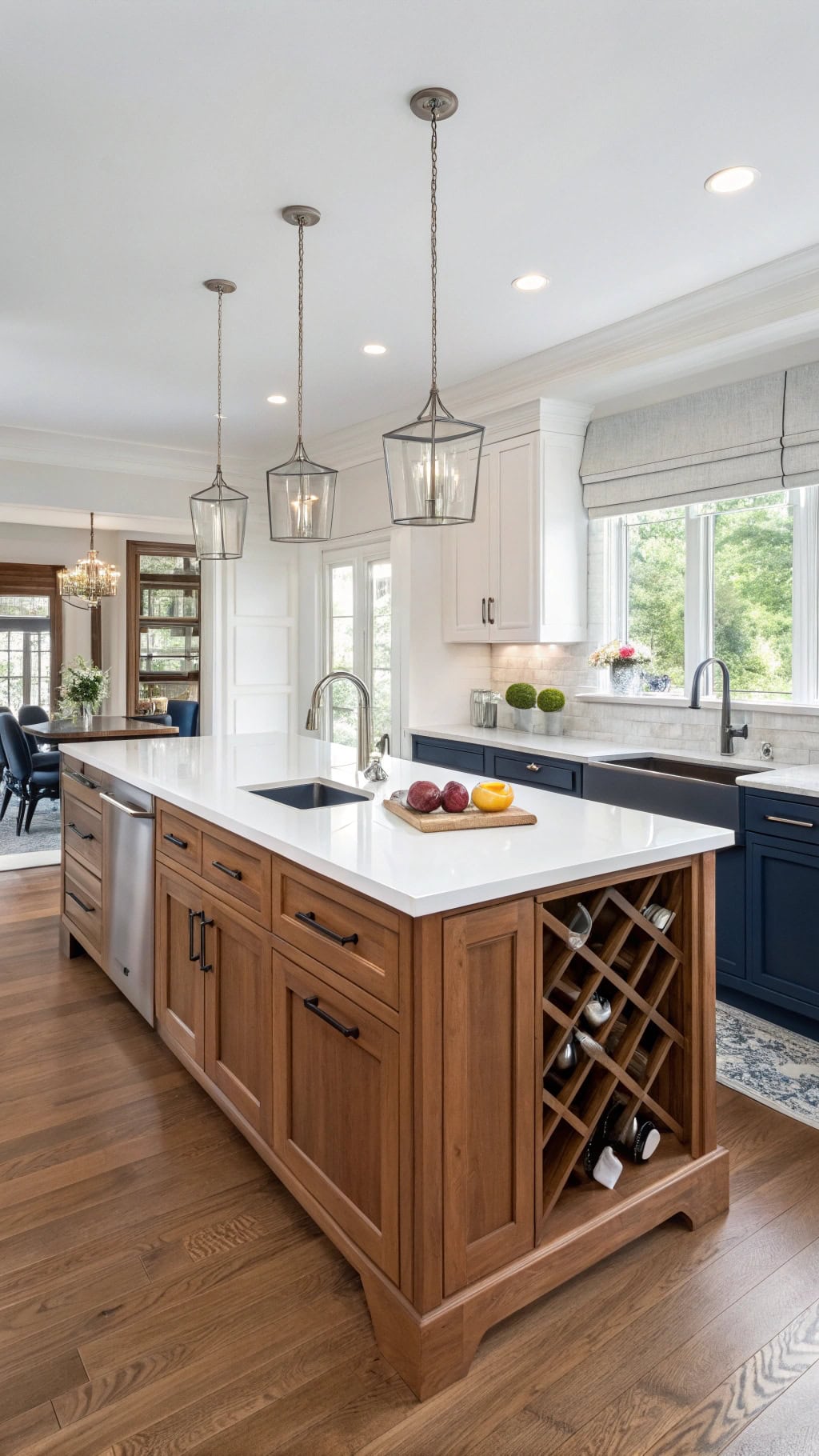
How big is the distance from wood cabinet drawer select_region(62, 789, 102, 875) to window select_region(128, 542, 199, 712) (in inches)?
208

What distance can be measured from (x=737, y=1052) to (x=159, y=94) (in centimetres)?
332

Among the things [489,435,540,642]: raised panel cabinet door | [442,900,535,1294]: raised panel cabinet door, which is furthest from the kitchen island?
[489,435,540,642]: raised panel cabinet door

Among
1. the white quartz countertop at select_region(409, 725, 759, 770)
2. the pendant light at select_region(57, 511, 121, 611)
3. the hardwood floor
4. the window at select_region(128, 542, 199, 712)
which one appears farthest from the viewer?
the window at select_region(128, 542, 199, 712)

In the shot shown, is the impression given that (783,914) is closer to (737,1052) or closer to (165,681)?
(737,1052)

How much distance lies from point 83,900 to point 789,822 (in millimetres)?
2747

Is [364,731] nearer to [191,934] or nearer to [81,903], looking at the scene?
[191,934]

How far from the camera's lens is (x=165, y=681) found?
29.8 feet

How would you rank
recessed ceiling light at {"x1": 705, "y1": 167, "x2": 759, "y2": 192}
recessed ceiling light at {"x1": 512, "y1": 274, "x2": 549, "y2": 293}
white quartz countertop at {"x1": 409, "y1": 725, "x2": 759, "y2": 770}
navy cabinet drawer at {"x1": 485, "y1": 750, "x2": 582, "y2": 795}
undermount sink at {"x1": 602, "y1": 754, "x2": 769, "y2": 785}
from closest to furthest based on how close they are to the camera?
recessed ceiling light at {"x1": 705, "y1": 167, "x2": 759, "y2": 192} → recessed ceiling light at {"x1": 512, "y1": 274, "x2": 549, "y2": 293} → undermount sink at {"x1": 602, "y1": 754, "x2": 769, "y2": 785} → white quartz countertop at {"x1": 409, "y1": 725, "x2": 759, "y2": 770} → navy cabinet drawer at {"x1": 485, "y1": 750, "x2": 582, "y2": 795}

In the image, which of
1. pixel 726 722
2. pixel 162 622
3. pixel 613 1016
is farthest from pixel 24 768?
pixel 613 1016

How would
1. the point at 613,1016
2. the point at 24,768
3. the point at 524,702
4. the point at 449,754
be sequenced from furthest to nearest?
the point at 24,768
the point at 449,754
the point at 524,702
the point at 613,1016

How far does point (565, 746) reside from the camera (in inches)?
163

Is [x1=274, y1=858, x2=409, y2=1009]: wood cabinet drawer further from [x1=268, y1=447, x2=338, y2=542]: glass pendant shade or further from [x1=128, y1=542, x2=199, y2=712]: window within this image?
[x1=128, y1=542, x2=199, y2=712]: window

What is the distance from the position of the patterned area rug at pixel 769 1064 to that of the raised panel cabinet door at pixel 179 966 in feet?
5.38

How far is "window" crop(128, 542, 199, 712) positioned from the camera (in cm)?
894
